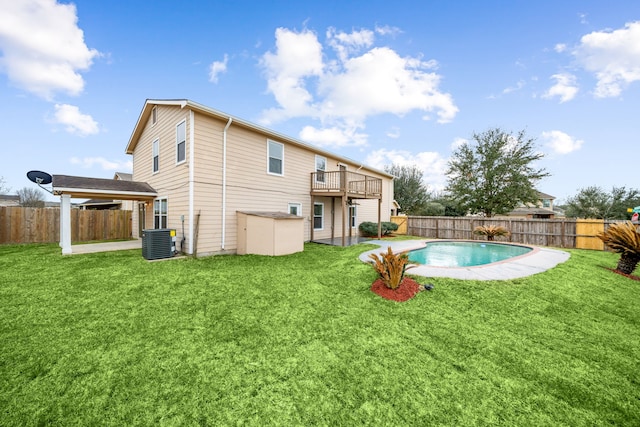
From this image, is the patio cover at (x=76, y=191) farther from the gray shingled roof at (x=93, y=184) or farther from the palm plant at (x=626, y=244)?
the palm plant at (x=626, y=244)

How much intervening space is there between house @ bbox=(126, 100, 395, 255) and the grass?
11.0 ft

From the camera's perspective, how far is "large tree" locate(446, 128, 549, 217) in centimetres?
2062

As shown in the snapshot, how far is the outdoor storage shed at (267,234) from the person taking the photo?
28.0 ft

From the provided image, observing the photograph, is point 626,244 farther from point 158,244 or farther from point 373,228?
point 158,244

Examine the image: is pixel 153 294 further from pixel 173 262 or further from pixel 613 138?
pixel 613 138

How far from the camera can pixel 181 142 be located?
8.83 metres

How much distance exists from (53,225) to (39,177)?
157 inches

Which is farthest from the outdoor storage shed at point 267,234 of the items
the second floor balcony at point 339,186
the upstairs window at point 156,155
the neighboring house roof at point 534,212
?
the neighboring house roof at point 534,212

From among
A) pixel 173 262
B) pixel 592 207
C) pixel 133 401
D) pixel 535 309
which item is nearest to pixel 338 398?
pixel 133 401

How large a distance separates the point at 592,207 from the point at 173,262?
131ft

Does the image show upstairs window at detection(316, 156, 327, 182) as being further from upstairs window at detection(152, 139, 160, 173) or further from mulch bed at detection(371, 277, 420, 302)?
mulch bed at detection(371, 277, 420, 302)

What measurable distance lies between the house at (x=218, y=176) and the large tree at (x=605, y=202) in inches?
1185

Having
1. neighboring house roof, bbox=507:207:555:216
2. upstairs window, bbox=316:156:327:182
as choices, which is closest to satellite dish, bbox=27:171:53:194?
upstairs window, bbox=316:156:327:182

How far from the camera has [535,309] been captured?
430 cm
